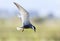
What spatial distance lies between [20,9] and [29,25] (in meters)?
0.14

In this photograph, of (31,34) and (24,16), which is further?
(31,34)

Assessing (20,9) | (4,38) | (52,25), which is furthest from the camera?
(52,25)

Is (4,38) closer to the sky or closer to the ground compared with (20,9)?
closer to the ground

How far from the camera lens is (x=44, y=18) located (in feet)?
14.9

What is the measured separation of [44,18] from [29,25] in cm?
212

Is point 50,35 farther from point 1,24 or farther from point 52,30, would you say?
point 1,24

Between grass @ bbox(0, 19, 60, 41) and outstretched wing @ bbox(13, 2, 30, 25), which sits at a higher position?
outstretched wing @ bbox(13, 2, 30, 25)

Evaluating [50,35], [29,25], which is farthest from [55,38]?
[29,25]

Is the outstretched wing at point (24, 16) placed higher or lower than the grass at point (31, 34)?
higher

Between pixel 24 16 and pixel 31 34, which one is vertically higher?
pixel 24 16

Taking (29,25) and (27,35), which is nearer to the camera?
(29,25)

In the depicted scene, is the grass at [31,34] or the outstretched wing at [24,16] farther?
the grass at [31,34]

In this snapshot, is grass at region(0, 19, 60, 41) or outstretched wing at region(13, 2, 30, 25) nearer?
outstretched wing at region(13, 2, 30, 25)

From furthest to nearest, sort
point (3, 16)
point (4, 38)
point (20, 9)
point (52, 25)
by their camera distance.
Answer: point (52, 25)
point (4, 38)
point (3, 16)
point (20, 9)
